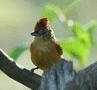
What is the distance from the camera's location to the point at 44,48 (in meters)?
3.42

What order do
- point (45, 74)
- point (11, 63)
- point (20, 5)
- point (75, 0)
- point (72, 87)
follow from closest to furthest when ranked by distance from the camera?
point (72, 87), point (45, 74), point (11, 63), point (75, 0), point (20, 5)

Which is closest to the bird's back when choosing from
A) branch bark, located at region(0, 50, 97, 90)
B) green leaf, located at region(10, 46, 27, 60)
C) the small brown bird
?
the small brown bird

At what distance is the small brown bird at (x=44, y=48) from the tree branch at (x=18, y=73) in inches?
4.2

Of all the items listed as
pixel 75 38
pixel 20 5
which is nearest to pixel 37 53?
pixel 75 38

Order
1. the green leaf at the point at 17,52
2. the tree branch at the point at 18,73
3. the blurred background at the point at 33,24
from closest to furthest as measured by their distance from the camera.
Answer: the tree branch at the point at 18,73
the green leaf at the point at 17,52
the blurred background at the point at 33,24

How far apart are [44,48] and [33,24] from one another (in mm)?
5409

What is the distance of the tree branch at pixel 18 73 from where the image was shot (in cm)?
291

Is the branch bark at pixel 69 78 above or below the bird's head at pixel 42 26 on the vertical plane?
below

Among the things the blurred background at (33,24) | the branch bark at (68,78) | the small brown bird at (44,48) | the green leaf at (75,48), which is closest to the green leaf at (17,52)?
the blurred background at (33,24)

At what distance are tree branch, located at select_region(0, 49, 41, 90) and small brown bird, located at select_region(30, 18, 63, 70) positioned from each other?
4.2 inches

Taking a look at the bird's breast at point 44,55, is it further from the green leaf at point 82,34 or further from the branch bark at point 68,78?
the branch bark at point 68,78

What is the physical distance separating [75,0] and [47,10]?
30 cm

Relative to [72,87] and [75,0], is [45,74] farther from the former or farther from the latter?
[75,0]

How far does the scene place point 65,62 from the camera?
2.65m
